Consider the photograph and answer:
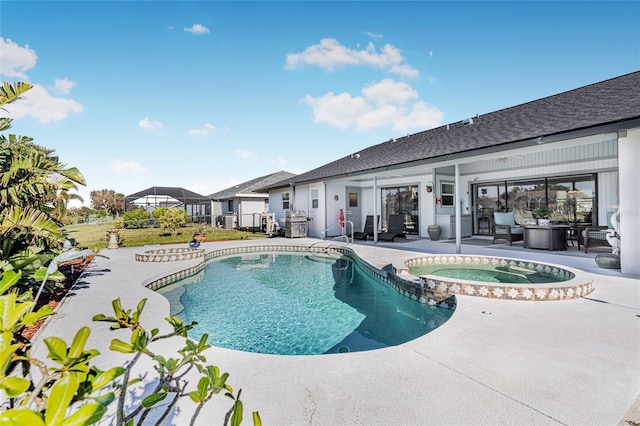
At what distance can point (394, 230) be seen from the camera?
538 inches

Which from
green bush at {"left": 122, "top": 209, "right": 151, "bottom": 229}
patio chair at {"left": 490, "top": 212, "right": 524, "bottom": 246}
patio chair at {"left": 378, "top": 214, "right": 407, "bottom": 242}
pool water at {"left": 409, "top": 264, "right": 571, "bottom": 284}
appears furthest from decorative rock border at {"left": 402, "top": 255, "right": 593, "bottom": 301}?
green bush at {"left": 122, "top": 209, "right": 151, "bottom": 229}

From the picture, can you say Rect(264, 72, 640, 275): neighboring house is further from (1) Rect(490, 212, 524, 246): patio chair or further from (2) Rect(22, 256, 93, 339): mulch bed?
(2) Rect(22, 256, 93, 339): mulch bed

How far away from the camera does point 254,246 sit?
43.8 ft

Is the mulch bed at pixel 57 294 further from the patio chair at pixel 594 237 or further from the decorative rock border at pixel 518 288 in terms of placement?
the patio chair at pixel 594 237

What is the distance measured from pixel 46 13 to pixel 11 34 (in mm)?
1097

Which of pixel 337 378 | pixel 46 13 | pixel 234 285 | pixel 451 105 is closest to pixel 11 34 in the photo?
pixel 46 13

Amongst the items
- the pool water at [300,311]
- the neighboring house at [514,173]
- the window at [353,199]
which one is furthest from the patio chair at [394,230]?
the pool water at [300,311]

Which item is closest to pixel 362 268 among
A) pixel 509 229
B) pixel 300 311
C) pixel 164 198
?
pixel 300 311

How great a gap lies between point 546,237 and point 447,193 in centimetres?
474

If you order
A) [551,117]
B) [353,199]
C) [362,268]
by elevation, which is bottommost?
[362,268]

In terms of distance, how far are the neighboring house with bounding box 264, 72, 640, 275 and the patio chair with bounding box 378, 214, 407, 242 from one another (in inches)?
64.7

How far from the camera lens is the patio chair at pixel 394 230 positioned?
13.4 meters

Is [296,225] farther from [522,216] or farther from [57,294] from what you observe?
[57,294]

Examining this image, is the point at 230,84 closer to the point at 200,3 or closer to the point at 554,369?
the point at 200,3
